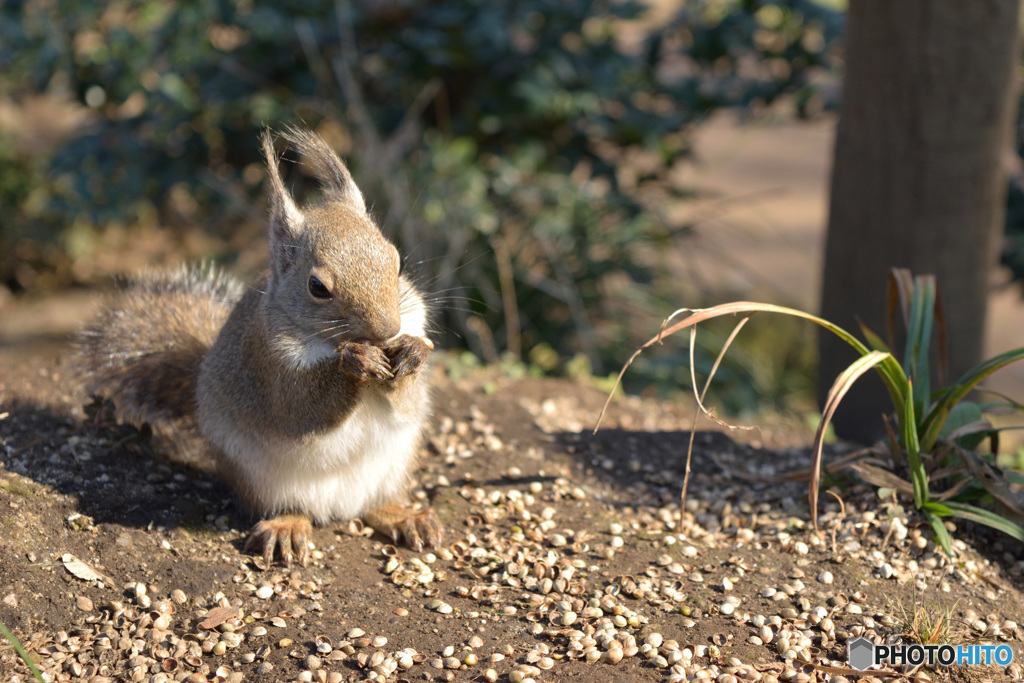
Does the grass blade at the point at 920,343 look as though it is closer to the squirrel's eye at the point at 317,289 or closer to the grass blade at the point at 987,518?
the grass blade at the point at 987,518

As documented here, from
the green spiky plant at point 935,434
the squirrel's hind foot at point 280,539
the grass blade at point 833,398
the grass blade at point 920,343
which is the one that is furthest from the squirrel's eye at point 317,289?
the grass blade at point 920,343

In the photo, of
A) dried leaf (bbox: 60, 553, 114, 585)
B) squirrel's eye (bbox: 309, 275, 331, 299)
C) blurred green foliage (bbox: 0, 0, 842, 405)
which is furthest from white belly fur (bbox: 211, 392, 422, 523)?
blurred green foliage (bbox: 0, 0, 842, 405)

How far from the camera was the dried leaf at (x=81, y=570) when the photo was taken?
2510mm

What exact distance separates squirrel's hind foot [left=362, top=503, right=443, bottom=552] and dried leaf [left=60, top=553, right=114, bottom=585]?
810 mm

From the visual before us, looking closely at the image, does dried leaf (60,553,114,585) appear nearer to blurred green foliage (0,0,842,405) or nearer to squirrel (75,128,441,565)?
squirrel (75,128,441,565)

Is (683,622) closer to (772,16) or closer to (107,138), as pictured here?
(772,16)

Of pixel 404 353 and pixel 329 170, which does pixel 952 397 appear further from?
pixel 329 170

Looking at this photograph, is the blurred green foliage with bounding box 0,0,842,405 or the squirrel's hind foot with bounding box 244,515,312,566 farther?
the blurred green foliage with bounding box 0,0,842,405

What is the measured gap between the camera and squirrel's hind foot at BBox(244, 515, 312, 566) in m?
2.72

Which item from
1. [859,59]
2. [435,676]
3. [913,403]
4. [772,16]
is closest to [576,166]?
[772,16]

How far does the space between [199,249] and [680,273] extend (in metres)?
3.76

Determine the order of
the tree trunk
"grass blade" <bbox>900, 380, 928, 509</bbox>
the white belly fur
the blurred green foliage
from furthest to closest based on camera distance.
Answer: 1. the blurred green foliage
2. the tree trunk
3. "grass blade" <bbox>900, 380, 928, 509</bbox>
4. the white belly fur

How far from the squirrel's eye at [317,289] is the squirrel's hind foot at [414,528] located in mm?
804

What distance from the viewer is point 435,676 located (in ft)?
7.56
